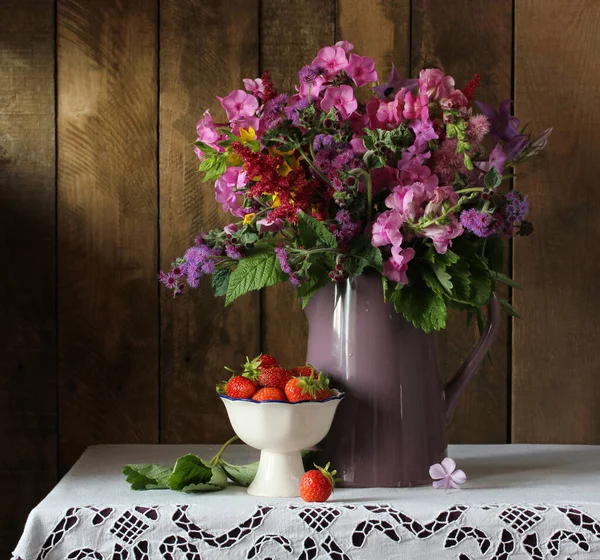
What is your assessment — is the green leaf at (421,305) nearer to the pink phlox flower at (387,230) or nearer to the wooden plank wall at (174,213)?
the pink phlox flower at (387,230)

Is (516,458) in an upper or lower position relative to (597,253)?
lower

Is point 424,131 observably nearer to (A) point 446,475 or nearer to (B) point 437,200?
(B) point 437,200

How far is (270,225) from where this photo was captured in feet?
3.67

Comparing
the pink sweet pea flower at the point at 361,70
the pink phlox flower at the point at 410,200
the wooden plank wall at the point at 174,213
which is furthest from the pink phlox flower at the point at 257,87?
the wooden plank wall at the point at 174,213

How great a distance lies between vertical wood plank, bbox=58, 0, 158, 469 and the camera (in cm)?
147

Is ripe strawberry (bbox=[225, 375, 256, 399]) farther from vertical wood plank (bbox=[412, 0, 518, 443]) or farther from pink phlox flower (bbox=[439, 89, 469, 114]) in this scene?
vertical wood plank (bbox=[412, 0, 518, 443])

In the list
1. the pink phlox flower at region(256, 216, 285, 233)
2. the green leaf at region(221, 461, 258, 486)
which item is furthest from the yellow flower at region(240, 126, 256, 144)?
the green leaf at region(221, 461, 258, 486)

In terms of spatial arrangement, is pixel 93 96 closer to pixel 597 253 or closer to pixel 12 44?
pixel 12 44

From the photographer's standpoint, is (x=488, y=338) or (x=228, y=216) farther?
(x=228, y=216)

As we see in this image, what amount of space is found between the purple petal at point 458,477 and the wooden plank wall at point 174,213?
1.38 feet

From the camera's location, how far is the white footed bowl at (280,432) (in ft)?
3.41

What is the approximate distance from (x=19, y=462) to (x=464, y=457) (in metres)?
0.76

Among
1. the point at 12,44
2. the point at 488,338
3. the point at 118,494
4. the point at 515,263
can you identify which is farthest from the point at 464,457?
the point at 12,44

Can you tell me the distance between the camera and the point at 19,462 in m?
1.46
